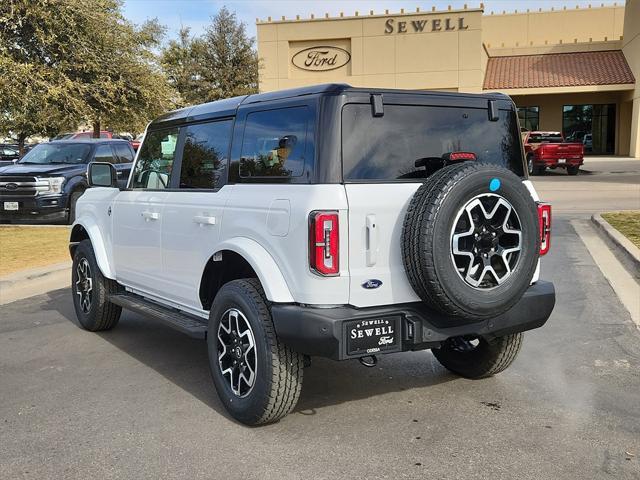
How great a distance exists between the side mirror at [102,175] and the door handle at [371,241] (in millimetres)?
3133

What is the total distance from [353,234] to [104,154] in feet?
41.4

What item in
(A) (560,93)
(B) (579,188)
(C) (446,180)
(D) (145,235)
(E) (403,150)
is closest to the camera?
(C) (446,180)

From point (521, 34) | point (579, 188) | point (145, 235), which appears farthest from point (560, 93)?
point (145, 235)

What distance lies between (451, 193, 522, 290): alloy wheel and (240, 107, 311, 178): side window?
977mm

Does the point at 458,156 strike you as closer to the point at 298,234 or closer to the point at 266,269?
the point at 298,234

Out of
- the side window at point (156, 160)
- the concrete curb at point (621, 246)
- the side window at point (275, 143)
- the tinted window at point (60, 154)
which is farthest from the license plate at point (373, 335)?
the tinted window at point (60, 154)

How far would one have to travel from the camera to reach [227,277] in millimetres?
4641

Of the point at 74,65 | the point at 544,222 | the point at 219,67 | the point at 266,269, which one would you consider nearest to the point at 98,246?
the point at 266,269

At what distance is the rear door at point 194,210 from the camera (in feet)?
15.0

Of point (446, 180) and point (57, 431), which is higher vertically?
point (446, 180)

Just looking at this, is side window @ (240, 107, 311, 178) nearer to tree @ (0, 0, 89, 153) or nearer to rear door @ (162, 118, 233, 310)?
rear door @ (162, 118, 233, 310)

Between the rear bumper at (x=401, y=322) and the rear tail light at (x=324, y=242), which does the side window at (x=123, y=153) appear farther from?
the rear tail light at (x=324, y=242)

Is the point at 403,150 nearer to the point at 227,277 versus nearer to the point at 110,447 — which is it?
the point at 227,277

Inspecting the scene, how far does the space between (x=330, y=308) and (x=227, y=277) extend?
1138mm
